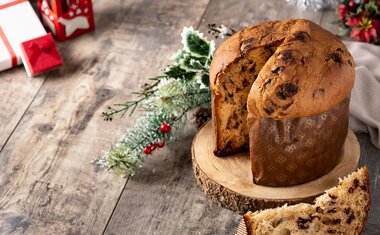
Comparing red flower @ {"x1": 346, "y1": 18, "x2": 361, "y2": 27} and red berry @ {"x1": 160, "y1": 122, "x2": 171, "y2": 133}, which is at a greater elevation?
red berry @ {"x1": 160, "y1": 122, "x2": 171, "y2": 133}

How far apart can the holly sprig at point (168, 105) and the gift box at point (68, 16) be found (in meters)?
0.74

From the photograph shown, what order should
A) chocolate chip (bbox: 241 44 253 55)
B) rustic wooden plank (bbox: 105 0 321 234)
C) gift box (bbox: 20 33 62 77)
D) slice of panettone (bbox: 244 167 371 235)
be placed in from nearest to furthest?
1. slice of panettone (bbox: 244 167 371 235)
2. chocolate chip (bbox: 241 44 253 55)
3. rustic wooden plank (bbox: 105 0 321 234)
4. gift box (bbox: 20 33 62 77)

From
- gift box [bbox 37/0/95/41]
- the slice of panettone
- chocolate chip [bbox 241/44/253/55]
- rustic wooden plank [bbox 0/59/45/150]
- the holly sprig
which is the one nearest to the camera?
the slice of panettone

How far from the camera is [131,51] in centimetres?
337

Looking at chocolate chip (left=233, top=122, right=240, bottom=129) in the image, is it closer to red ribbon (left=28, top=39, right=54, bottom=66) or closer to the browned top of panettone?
the browned top of panettone

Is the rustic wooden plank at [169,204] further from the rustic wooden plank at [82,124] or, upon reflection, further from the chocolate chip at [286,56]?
the chocolate chip at [286,56]

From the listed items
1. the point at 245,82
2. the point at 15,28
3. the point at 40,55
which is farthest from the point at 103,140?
the point at 15,28

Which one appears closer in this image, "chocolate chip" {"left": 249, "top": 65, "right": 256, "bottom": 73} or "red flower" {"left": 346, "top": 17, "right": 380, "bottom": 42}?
"chocolate chip" {"left": 249, "top": 65, "right": 256, "bottom": 73}

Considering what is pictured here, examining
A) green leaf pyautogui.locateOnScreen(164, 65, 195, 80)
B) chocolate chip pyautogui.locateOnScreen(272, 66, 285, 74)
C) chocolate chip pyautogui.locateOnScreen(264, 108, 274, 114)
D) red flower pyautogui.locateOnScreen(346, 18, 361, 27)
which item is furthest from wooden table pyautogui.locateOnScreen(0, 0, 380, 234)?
chocolate chip pyautogui.locateOnScreen(272, 66, 285, 74)

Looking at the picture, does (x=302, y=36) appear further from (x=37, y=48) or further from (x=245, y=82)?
(x=37, y=48)

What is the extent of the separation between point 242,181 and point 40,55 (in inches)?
45.4

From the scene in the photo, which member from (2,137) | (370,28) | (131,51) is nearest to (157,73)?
(131,51)

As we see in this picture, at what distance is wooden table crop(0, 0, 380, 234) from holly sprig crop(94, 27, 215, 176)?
0.06m

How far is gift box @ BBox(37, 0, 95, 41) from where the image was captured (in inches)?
134
